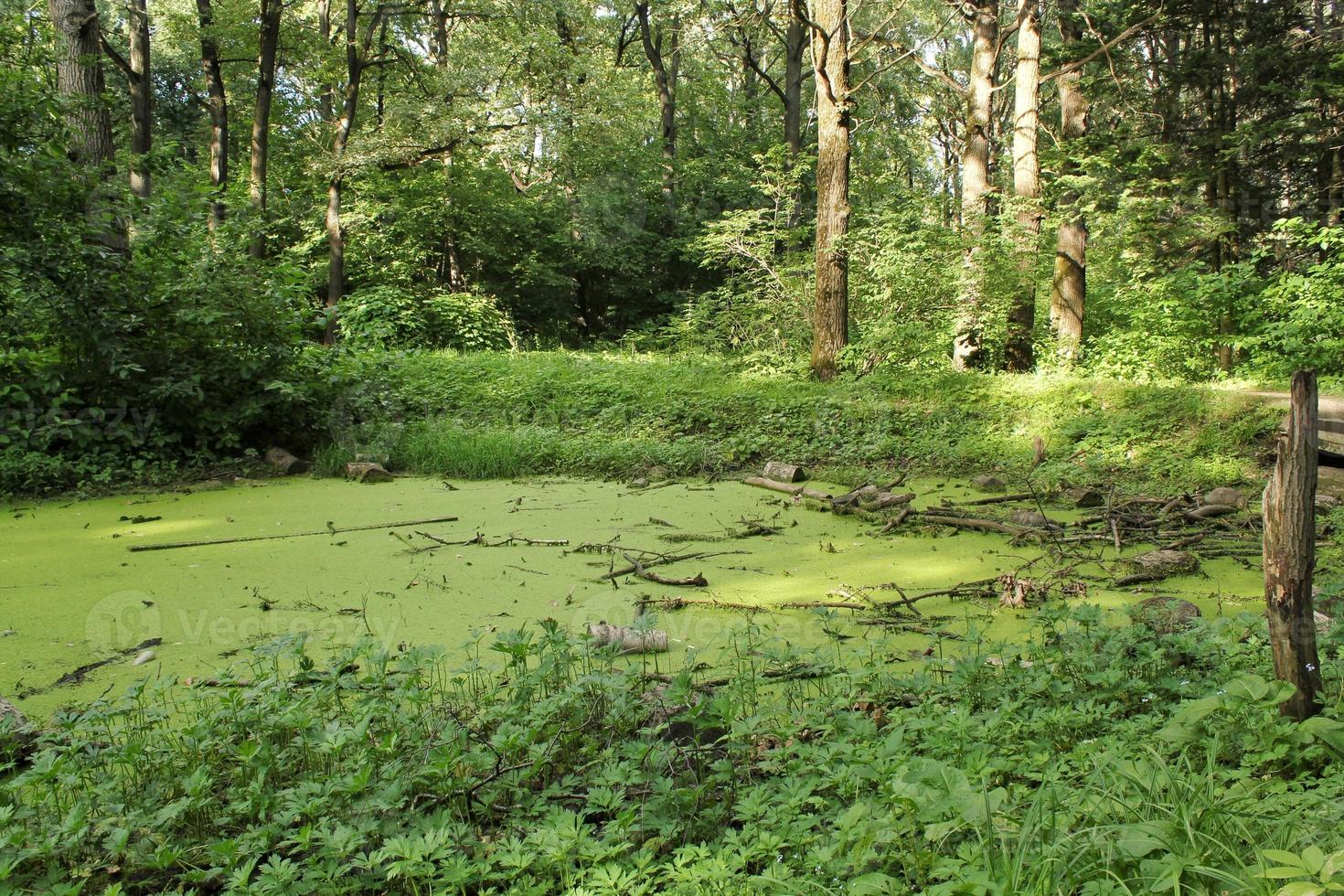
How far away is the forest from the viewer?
1616mm

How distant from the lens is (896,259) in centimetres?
838

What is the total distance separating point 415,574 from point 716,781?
2281 millimetres

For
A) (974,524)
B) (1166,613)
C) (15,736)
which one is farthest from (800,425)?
(15,736)

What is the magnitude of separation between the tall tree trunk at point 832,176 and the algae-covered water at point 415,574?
3538 mm

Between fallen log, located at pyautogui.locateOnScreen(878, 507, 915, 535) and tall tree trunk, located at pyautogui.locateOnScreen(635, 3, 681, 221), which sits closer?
fallen log, located at pyautogui.locateOnScreen(878, 507, 915, 535)

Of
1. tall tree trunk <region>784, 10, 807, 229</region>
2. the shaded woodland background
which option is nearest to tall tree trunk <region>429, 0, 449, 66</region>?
the shaded woodland background

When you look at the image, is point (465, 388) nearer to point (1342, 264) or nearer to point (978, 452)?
point (978, 452)

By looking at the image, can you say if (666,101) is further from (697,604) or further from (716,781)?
(716,781)

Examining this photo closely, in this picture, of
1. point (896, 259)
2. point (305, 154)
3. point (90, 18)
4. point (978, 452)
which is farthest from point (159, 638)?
point (305, 154)

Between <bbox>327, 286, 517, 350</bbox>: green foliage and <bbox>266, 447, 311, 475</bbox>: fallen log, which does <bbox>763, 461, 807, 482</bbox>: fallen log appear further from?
<bbox>327, 286, 517, 350</bbox>: green foliage

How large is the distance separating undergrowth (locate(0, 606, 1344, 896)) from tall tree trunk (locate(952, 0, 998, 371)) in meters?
6.50

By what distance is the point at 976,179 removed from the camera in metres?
9.45

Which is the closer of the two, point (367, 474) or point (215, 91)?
point (367, 474)

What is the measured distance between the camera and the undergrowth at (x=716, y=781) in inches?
53.7
